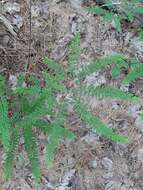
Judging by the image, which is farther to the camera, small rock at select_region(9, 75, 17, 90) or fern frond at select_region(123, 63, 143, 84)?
small rock at select_region(9, 75, 17, 90)

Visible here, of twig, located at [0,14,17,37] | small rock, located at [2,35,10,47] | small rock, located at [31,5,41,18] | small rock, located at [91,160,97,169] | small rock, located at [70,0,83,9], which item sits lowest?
small rock, located at [91,160,97,169]

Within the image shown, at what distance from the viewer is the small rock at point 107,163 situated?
154 inches

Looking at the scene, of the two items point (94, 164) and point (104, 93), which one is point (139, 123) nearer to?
Answer: point (94, 164)

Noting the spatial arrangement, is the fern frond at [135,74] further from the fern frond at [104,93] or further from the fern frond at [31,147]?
the fern frond at [31,147]

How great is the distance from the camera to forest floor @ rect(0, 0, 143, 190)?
12.5ft

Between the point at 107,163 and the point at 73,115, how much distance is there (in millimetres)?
647

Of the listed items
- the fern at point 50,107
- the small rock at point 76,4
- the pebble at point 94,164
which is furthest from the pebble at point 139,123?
the small rock at point 76,4

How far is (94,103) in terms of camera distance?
4.02m

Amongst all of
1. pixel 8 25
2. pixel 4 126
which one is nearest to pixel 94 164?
pixel 4 126

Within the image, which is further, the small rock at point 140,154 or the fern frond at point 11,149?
the small rock at point 140,154

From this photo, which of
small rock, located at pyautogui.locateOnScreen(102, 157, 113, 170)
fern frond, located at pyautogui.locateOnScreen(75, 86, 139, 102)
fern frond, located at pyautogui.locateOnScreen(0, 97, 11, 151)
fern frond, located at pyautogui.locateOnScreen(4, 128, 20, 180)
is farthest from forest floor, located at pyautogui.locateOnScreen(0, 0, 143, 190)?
fern frond, located at pyautogui.locateOnScreen(75, 86, 139, 102)

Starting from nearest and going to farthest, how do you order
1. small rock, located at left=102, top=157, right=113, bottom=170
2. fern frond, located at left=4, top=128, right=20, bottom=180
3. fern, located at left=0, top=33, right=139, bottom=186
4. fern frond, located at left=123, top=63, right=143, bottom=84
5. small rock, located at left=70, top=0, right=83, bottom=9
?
fern, located at left=0, top=33, right=139, bottom=186 → fern frond, located at left=4, top=128, right=20, bottom=180 → fern frond, located at left=123, top=63, right=143, bottom=84 → small rock, located at left=102, top=157, right=113, bottom=170 → small rock, located at left=70, top=0, right=83, bottom=9

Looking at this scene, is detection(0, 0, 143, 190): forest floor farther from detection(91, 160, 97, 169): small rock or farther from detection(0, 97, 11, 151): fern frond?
detection(0, 97, 11, 151): fern frond

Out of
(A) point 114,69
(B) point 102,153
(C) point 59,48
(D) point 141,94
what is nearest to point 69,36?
(C) point 59,48
